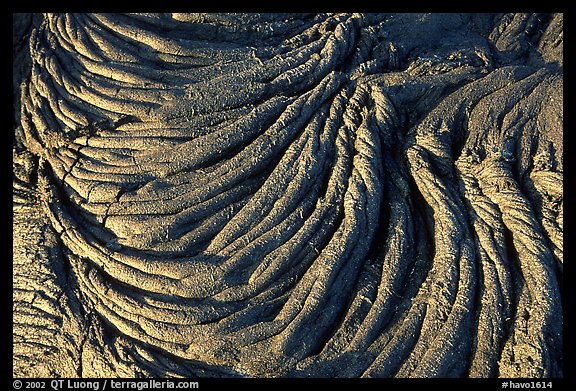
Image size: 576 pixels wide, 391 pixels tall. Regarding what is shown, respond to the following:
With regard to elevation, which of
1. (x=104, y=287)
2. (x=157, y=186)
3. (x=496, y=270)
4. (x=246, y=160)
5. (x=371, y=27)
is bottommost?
(x=104, y=287)

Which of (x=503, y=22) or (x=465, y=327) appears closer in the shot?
(x=465, y=327)

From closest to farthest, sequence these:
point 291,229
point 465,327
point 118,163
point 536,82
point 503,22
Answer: point 465,327
point 291,229
point 118,163
point 536,82
point 503,22

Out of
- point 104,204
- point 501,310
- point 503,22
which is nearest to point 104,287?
point 104,204

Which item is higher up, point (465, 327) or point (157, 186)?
point (157, 186)

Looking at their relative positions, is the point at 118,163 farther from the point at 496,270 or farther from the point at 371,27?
the point at 496,270

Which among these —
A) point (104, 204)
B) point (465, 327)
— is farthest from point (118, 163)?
point (465, 327)

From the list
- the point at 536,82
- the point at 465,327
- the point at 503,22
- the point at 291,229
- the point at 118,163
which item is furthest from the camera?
the point at 503,22
